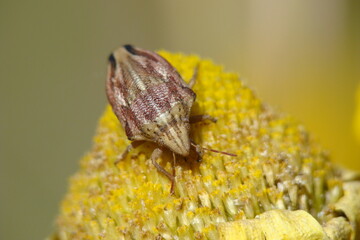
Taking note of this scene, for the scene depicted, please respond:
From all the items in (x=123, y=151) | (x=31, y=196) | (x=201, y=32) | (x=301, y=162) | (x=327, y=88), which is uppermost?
(x=201, y=32)

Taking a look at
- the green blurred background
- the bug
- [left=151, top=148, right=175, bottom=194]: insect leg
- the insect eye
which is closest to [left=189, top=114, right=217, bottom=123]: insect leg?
the bug

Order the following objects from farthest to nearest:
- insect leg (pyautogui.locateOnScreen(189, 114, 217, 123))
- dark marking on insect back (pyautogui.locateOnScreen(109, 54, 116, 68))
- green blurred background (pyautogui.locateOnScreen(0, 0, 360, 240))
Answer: green blurred background (pyautogui.locateOnScreen(0, 0, 360, 240))
dark marking on insect back (pyautogui.locateOnScreen(109, 54, 116, 68))
insect leg (pyautogui.locateOnScreen(189, 114, 217, 123))

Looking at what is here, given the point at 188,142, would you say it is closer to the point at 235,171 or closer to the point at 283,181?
the point at 235,171

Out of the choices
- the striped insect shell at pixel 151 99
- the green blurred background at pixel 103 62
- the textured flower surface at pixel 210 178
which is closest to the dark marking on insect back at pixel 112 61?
the striped insect shell at pixel 151 99

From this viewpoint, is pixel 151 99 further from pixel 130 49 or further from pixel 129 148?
pixel 130 49

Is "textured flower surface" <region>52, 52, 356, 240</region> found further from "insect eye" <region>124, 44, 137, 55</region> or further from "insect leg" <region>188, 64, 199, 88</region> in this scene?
"insect eye" <region>124, 44, 137, 55</region>

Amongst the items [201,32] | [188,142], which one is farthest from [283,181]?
[201,32]
